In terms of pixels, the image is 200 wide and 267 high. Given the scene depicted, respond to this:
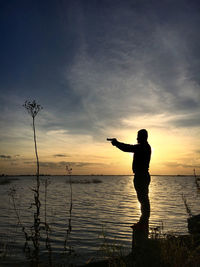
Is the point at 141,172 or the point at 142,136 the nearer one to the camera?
the point at 141,172

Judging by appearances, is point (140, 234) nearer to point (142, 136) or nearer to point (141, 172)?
point (141, 172)

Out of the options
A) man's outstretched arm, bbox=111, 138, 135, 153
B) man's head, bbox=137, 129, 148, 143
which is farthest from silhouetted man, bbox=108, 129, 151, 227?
man's head, bbox=137, 129, 148, 143

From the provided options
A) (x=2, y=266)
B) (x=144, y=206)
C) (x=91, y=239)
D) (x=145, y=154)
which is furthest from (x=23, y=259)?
(x=145, y=154)

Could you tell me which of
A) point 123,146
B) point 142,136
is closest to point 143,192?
point 123,146

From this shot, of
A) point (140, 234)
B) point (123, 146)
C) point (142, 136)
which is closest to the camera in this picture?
point (123, 146)

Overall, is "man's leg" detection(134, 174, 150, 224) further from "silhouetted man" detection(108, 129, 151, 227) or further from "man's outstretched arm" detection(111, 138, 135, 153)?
"man's outstretched arm" detection(111, 138, 135, 153)

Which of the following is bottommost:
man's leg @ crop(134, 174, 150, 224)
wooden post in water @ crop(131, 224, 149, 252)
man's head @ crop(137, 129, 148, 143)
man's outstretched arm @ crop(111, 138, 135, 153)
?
wooden post in water @ crop(131, 224, 149, 252)

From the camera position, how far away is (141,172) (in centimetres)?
576

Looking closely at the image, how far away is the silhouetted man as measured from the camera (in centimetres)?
564

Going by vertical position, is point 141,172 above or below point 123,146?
below

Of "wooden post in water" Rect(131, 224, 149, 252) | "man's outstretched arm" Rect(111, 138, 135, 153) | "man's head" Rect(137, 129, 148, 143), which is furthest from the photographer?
"man's head" Rect(137, 129, 148, 143)

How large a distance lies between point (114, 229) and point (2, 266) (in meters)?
6.65

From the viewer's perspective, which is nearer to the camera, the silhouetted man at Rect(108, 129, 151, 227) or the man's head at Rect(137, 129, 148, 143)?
the silhouetted man at Rect(108, 129, 151, 227)

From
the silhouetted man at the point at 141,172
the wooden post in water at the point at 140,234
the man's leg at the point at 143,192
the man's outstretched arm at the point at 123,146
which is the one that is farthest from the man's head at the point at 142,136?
the wooden post in water at the point at 140,234
